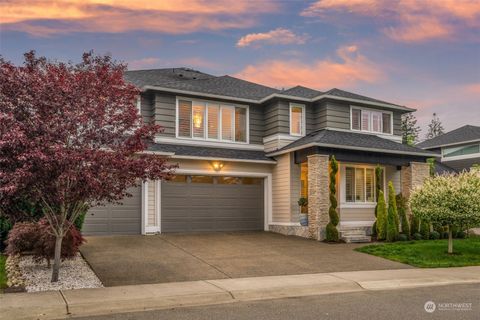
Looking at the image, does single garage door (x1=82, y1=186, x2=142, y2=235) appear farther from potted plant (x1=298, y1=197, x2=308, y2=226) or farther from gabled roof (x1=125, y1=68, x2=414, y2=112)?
potted plant (x1=298, y1=197, x2=308, y2=226)

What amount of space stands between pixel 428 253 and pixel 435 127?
6525 cm

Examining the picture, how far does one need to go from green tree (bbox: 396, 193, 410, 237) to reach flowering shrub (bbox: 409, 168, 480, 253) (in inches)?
113

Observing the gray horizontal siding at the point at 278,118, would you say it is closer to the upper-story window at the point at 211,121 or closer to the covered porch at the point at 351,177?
the upper-story window at the point at 211,121

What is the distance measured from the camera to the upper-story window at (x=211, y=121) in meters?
19.1

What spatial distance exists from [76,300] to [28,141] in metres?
2.93

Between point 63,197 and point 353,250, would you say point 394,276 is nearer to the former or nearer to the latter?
point 353,250

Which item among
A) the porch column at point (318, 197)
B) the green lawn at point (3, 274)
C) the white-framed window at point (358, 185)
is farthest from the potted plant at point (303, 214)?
the green lawn at point (3, 274)

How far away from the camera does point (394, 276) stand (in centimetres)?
1091

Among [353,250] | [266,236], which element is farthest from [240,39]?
[353,250]

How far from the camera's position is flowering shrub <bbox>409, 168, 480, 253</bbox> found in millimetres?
14438

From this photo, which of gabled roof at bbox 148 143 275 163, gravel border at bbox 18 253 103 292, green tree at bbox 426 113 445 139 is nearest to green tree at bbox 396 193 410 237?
gabled roof at bbox 148 143 275 163

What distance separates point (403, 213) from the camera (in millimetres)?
18234

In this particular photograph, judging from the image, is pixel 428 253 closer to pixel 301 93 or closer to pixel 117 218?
pixel 301 93

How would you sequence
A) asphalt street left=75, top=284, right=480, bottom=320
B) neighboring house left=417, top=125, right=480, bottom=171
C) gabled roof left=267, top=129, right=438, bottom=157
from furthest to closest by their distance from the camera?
1. neighboring house left=417, top=125, right=480, bottom=171
2. gabled roof left=267, top=129, right=438, bottom=157
3. asphalt street left=75, top=284, right=480, bottom=320
